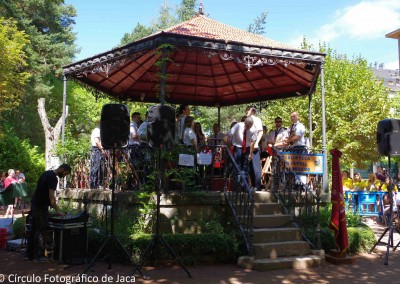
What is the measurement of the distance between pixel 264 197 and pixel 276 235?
1.17 metres

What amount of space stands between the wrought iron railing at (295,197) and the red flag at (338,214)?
383 mm

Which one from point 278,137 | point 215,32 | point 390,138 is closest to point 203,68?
point 215,32

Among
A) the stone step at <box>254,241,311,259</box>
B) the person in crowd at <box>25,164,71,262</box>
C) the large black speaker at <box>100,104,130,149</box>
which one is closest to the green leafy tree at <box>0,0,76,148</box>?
the person in crowd at <box>25,164,71,262</box>

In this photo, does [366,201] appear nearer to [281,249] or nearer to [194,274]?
[281,249]

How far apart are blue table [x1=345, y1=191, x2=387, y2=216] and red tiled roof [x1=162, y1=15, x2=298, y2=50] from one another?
758 centimetres

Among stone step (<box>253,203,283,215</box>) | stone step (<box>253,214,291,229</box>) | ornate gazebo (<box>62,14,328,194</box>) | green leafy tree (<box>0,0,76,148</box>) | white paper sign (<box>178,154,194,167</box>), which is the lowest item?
stone step (<box>253,214,291,229</box>)

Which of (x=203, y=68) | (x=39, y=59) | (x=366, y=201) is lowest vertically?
(x=366, y=201)

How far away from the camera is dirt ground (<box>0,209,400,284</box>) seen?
6758mm

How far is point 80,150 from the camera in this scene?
11.2 metres

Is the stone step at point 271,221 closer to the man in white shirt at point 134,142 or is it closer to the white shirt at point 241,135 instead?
the white shirt at point 241,135

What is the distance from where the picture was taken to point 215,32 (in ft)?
34.8

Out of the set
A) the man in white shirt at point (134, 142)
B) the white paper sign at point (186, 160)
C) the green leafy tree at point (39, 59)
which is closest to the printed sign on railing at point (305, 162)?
the white paper sign at point (186, 160)

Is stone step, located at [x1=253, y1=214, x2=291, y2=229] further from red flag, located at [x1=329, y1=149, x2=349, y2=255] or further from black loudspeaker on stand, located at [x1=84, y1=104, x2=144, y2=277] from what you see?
black loudspeaker on stand, located at [x1=84, y1=104, x2=144, y2=277]

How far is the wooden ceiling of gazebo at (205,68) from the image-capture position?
9305mm
